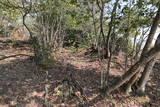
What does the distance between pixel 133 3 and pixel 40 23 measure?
9.90 ft

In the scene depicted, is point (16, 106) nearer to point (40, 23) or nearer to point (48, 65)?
point (48, 65)

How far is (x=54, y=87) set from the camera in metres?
3.13

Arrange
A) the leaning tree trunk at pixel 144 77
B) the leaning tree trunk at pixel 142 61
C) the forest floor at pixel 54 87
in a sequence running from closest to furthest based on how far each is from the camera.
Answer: the leaning tree trunk at pixel 142 61 → the forest floor at pixel 54 87 → the leaning tree trunk at pixel 144 77

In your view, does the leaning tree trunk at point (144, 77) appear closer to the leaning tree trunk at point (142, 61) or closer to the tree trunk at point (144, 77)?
the tree trunk at point (144, 77)

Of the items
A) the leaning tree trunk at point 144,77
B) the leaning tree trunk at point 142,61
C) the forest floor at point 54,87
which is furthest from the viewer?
the leaning tree trunk at point 144,77

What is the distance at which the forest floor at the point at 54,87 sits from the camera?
2752mm

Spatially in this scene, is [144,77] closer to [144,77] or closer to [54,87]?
[144,77]

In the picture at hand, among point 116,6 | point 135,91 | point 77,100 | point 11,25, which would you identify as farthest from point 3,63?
point 11,25

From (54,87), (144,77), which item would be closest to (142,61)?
(144,77)

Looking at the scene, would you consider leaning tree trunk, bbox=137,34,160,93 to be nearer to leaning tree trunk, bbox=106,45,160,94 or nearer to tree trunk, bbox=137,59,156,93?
tree trunk, bbox=137,59,156,93

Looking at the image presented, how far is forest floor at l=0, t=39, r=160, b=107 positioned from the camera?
108 inches

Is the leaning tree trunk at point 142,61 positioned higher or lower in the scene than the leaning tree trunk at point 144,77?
higher

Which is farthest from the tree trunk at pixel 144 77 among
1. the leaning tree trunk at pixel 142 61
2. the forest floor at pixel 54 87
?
the leaning tree trunk at pixel 142 61

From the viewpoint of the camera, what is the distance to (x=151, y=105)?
10.2 ft
